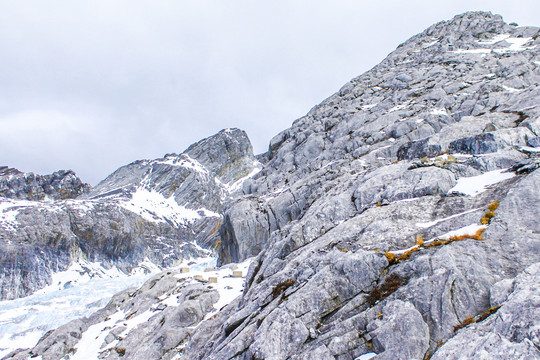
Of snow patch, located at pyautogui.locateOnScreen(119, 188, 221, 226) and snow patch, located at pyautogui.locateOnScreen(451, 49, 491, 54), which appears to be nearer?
snow patch, located at pyautogui.locateOnScreen(451, 49, 491, 54)

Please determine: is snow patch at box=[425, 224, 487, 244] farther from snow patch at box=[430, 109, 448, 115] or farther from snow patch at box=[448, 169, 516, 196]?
Answer: snow patch at box=[430, 109, 448, 115]

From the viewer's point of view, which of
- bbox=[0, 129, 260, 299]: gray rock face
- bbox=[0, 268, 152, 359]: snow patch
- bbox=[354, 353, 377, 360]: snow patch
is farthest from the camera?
bbox=[0, 129, 260, 299]: gray rock face

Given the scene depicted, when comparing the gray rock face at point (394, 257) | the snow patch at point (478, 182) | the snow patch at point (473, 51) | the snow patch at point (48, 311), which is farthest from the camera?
the snow patch at point (473, 51)

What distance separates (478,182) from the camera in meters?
19.8

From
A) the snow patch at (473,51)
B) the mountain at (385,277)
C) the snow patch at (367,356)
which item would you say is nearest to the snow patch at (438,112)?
the mountain at (385,277)

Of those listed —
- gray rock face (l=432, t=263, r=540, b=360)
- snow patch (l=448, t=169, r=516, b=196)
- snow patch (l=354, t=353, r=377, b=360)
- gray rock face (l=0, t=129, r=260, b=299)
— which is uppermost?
gray rock face (l=0, t=129, r=260, b=299)

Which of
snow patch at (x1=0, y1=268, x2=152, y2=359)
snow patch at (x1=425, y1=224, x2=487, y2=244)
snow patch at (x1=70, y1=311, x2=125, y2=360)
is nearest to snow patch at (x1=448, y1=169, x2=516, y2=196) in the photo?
snow patch at (x1=425, y1=224, x2=487, y2=244)

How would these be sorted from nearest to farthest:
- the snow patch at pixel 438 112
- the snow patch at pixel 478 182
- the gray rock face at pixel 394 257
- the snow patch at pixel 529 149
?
the gray rock face at pixel 394 257 < the snow patch at pixel 478 182 < the snow patch at pixel 529 149 < the snow patch at pixel 438 112

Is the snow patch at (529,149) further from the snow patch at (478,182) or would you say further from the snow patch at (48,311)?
the snow patch at (48,311)

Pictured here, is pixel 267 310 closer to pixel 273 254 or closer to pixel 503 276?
pixel 273 254

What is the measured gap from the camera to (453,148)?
96.5 ft

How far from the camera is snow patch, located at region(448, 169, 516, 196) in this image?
61.0 feet

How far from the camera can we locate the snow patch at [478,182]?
18594mm

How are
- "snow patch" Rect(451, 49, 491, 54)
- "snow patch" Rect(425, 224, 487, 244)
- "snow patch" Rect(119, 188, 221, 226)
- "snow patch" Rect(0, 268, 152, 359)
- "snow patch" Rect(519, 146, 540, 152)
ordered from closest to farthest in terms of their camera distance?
"snow patch" Rect(425, 224, 487, 244) → "snow patch" Rect(519, 146, 540, 152) → "snow patch" Rect(0, 268, 152, 359) → "snow patch" Rect(451, 49, 491, 54) → "snow patch" Rect(119, 188, 221, 226)
